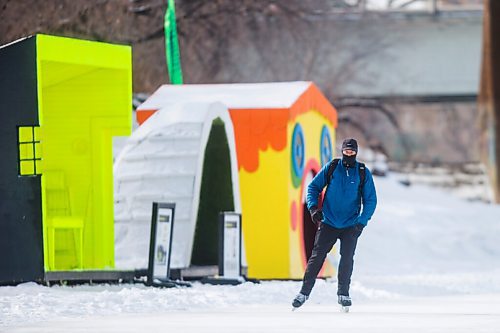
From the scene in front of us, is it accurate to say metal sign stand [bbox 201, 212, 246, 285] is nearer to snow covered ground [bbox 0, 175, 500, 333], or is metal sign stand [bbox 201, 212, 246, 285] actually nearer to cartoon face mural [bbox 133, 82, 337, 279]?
snow covered ground [bbox 0, 175, 500, 333]

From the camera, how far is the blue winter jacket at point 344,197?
16078 millimetres

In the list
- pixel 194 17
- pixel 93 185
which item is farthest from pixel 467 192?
pixel 93 185

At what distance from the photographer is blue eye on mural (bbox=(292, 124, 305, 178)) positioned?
23453mm

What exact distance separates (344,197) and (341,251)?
561mm

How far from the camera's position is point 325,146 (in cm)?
2647

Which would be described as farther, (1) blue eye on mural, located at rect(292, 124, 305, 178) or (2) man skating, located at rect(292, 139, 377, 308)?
(1) blue eye on mural, located at rect(292, 124, 305, 178)

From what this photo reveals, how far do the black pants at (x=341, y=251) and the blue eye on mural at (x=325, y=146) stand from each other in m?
9.70

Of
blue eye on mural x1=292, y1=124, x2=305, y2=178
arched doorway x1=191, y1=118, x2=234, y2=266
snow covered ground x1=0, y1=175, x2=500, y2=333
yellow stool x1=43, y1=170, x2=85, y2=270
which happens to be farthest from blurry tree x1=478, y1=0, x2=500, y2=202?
yellow stool x1=43, y1=170, x2=85, y2=270

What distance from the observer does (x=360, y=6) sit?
167 feet

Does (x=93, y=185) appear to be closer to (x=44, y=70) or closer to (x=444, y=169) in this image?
(x=44, y=70)

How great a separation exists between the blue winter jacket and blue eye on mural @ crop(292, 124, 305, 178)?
7205 millimetres

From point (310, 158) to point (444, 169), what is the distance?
30188 mm

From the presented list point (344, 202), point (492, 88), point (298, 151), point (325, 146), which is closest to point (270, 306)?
point (344, 202)

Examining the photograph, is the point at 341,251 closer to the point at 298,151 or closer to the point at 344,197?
the point at 344,197
